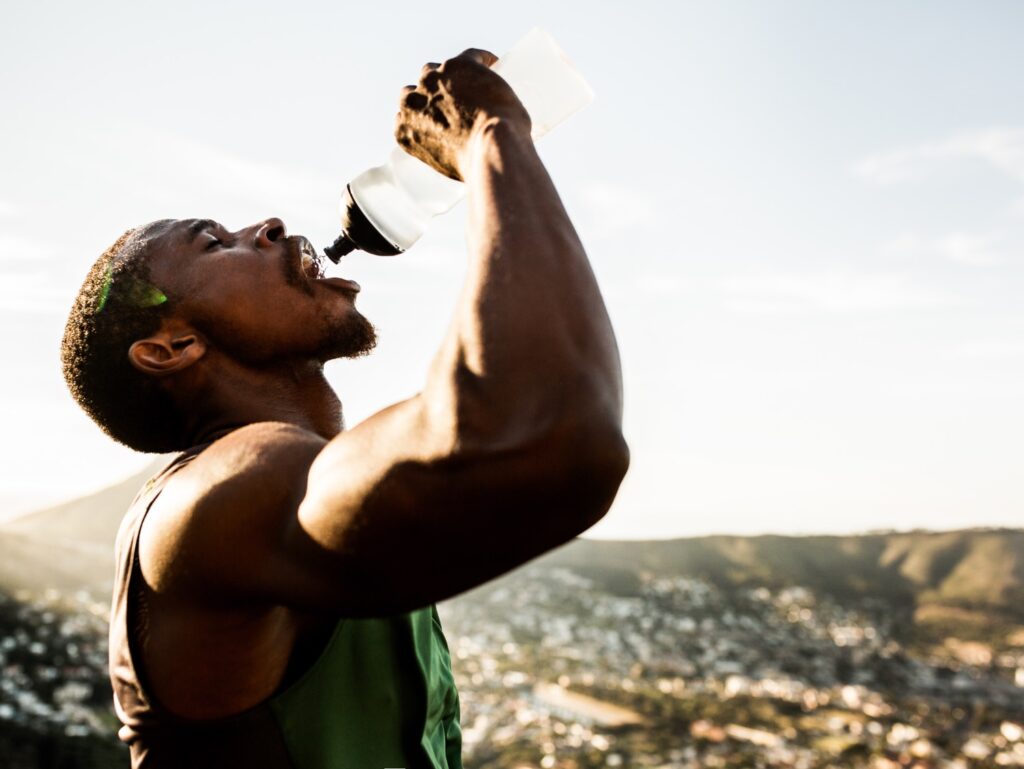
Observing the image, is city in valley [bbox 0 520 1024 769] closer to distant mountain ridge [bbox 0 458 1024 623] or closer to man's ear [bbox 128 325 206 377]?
distant mountain ridge [bbox 0 458 1024 623]

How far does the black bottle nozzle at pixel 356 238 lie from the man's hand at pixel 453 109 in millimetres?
819

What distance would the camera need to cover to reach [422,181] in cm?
249

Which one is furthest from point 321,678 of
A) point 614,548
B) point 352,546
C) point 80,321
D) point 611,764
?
point 614,548

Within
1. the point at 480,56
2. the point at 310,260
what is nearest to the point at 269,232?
the point at 310,260

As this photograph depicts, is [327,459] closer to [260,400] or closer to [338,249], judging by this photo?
[260,400]

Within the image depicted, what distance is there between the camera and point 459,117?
1372 mm

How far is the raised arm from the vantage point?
1033 millimetres

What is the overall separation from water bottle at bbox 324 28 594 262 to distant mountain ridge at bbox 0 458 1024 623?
7.71 metres

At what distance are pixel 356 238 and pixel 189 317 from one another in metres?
0.52

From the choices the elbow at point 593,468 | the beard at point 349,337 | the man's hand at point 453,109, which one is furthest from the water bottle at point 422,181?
the elbow at point 593,468

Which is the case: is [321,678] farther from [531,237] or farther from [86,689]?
[86,689]

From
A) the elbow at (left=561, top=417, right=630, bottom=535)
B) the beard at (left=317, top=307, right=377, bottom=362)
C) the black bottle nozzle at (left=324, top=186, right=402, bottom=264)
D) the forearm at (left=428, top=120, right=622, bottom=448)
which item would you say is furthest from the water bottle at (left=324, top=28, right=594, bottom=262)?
the elbow at (left=561, top=417, right=630, bottom=535)

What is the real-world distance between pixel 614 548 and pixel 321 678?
1135 cm

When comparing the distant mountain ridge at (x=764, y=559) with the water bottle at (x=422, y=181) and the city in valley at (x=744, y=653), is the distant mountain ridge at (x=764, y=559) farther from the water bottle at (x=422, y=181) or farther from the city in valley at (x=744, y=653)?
the water bottle at (x=422, y=181)
